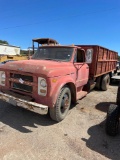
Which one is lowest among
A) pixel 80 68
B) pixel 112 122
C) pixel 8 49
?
pixel 112 122

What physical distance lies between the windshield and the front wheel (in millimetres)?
1208

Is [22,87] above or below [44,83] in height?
below

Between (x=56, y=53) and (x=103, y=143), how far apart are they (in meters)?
3.23

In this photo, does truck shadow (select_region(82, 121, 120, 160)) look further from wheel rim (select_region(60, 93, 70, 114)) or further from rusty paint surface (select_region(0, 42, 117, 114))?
rusty paint surface (select_region(0, 42, 117, 114))

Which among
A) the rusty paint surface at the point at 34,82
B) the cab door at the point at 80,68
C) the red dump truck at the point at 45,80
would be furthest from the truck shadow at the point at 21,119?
the cab door at the point at 80,68

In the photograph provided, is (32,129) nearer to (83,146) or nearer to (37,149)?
(37,149)

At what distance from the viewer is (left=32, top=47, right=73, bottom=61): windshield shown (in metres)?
5.31

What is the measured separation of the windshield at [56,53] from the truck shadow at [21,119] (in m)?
2.00

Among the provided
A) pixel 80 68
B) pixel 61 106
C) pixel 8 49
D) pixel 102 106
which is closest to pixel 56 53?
pixel 80 68

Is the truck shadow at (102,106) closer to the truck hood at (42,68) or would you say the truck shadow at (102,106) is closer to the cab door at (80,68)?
the cab door at (80,68)

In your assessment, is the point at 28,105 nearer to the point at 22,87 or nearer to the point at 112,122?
the point at 22,87

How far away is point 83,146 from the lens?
11.5 feet

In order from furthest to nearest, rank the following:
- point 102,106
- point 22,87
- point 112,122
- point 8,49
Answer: point 8,49 < point 102,106 < point 22,87 < point 112,122

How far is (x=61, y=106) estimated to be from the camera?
4.62m
